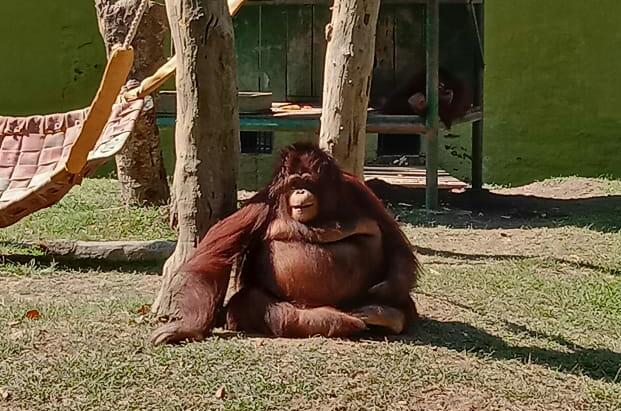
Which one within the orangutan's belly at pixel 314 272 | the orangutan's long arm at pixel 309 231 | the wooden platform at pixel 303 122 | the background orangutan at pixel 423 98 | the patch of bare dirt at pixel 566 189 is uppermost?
the background orangutan at pixel 423 98

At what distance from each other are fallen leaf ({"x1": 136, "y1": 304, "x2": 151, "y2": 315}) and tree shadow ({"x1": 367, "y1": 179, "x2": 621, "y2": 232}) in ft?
10.3

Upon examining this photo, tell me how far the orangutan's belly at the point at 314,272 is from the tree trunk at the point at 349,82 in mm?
942

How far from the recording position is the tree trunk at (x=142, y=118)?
7.26 m

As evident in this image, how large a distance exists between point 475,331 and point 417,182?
407cm

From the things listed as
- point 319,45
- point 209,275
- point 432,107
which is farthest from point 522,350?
point 319,45

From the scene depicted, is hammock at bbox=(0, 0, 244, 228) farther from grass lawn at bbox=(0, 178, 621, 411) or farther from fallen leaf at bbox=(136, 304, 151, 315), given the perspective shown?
fallen leaf at bbox=(136, 304, 151, 315)

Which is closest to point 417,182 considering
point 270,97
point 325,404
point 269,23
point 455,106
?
point 455,106

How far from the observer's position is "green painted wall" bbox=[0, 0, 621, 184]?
30.9 feet

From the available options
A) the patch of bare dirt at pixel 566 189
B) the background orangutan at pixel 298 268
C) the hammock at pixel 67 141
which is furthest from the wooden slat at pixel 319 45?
the background orangutan at pixel 298 268

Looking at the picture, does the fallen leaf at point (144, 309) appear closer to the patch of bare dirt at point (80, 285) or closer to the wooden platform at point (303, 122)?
the patch of bare dirt at point (80, 285)

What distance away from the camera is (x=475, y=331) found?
4.44 m

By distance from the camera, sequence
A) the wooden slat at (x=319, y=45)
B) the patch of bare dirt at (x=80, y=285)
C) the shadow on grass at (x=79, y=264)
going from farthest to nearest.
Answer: the wooden slat at (x=319, y=45), the shadow on grass at (x=79, y=264), the patch of bare dirt at (x=80, y=285)

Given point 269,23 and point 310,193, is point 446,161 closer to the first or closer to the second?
point 269,23

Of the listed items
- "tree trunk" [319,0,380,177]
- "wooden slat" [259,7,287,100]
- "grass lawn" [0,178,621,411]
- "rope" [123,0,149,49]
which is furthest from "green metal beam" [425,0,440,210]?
"tree trunk" [319,0,380,177]
